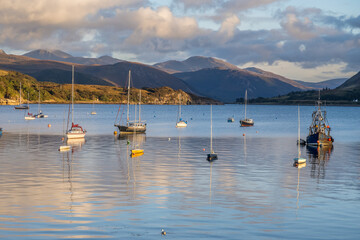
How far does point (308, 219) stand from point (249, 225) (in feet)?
18.0

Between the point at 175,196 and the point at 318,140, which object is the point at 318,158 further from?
the point at 175,196

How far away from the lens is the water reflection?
61781 millimetres

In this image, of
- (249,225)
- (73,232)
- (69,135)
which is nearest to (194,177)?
(249,225)

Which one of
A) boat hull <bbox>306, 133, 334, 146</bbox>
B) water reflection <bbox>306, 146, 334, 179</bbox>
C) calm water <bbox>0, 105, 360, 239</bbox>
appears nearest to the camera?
calm water <bbox>0, 105, 360, 239</bbox>

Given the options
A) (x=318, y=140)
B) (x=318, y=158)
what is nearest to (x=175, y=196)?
(x=318, y=158)

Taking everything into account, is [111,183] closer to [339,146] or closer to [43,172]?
[43,172]

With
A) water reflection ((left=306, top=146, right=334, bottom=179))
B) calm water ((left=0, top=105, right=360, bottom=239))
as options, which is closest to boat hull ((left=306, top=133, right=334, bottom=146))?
water reflection ((left=306, top=146, right=334, bottom=179))

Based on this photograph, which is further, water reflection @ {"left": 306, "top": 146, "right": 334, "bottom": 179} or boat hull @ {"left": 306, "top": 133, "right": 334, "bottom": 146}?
boat hull @ {"left": 306, "top": 133, "right": 334, "bottom": 146}

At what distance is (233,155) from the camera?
80875mm

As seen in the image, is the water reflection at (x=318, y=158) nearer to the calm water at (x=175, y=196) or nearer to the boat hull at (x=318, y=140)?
the calm water at (x=175, y=196)

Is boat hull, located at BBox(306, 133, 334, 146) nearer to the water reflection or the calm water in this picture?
the water reflection

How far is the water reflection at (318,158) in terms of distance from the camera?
61781 millimetres

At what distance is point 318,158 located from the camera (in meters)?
78.2

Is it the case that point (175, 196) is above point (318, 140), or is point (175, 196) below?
below
